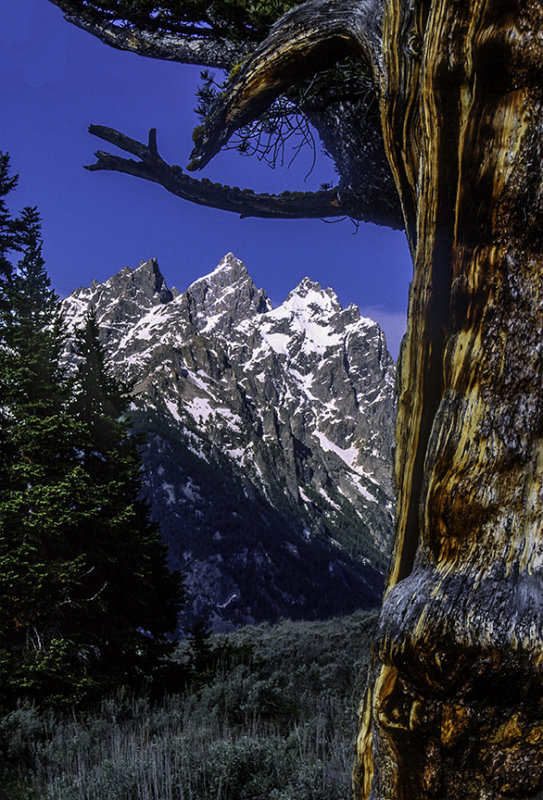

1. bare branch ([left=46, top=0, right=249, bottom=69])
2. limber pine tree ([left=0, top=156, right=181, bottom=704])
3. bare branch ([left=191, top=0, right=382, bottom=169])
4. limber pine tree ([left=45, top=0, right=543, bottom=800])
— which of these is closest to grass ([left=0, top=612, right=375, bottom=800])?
limber pine tree ([left=45, top=0, right=543, bottom=800])

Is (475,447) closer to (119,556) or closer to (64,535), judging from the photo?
(64,535)

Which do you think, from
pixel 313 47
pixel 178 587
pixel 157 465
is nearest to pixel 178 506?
pixel 157 465

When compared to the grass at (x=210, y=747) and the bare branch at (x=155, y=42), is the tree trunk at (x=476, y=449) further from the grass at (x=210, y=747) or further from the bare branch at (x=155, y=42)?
the bare branch at (x=155, y=42)

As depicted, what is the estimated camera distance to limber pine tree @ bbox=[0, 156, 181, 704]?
8109mm

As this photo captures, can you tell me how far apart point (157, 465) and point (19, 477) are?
137573 millimetres

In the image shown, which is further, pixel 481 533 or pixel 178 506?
pixel 178 506

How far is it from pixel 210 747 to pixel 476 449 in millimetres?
3350

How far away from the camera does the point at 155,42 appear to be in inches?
168

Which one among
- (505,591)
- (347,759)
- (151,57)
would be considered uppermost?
(151,57)

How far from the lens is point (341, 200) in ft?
14.8

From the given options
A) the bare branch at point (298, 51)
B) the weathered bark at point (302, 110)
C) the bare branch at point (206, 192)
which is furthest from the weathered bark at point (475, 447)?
the weathered bark at point (302, 110)

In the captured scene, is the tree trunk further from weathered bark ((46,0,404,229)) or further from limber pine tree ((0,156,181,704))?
limber pine tree ((0,156,181,704))

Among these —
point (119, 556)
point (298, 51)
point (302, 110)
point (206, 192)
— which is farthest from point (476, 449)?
point (119, 556)

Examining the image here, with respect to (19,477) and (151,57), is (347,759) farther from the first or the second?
(19,477)
